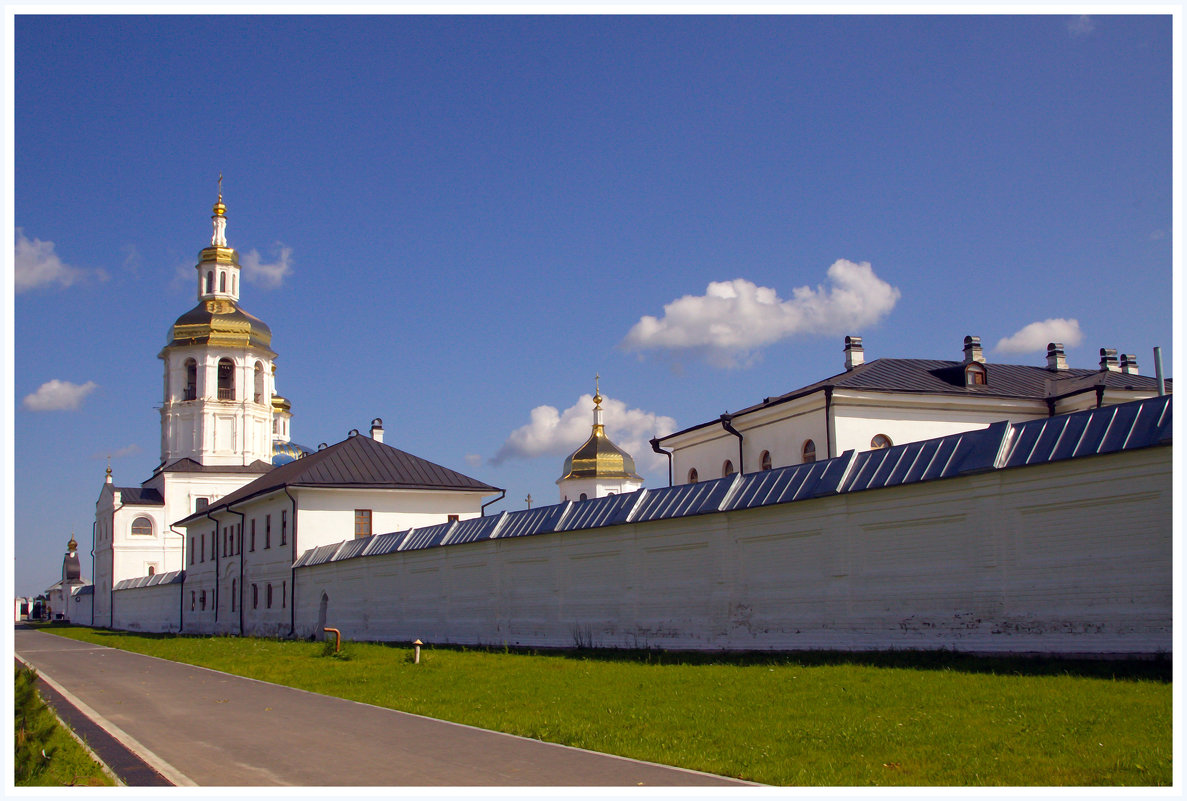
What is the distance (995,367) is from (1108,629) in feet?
73.6

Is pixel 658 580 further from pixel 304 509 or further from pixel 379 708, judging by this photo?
pixel 304 509

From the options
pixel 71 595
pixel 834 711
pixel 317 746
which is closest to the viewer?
pixel 317 746

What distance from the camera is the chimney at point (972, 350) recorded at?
34.2 metres

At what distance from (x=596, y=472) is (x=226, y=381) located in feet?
71.6

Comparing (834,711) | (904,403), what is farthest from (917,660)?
(904,403)

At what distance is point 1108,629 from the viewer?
41.8 feet

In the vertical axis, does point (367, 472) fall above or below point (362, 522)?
above

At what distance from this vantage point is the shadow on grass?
12.1 meters

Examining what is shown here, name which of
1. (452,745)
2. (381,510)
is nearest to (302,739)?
(452,745)

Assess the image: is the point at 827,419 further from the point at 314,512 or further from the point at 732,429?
the point at 314,512

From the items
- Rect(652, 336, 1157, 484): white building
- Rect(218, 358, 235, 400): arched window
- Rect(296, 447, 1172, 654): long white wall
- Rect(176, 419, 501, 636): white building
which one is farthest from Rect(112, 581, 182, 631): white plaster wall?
Rect(296, 447, 1172, 654): long white wall

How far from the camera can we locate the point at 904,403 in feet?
102

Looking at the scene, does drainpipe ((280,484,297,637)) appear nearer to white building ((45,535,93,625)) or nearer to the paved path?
the paved path

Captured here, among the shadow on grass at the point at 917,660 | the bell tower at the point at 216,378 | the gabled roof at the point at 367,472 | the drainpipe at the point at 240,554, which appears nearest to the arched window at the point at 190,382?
the bell tower at the point at 216,378
